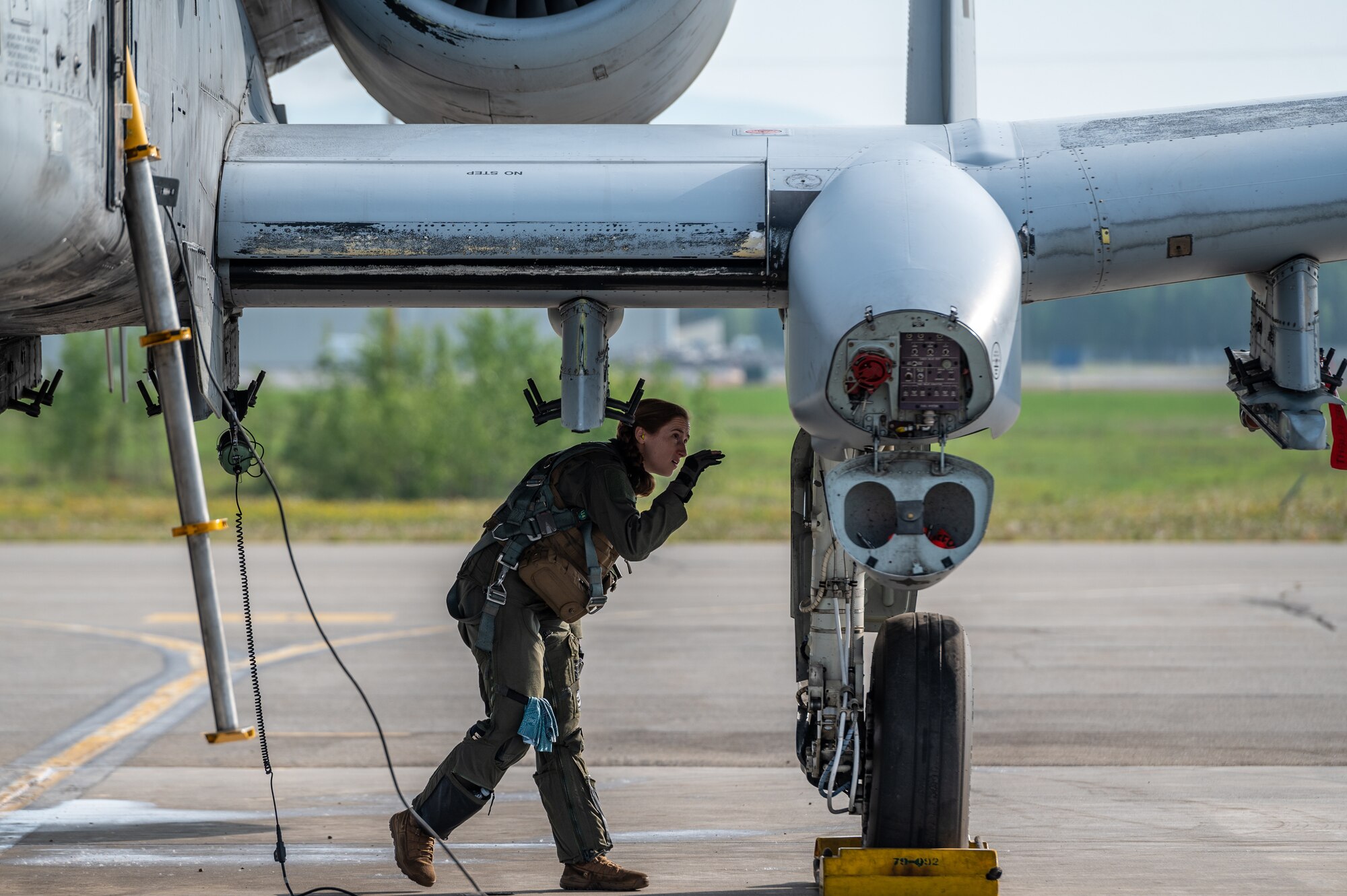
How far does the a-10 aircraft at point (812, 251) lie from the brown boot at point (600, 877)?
80cm

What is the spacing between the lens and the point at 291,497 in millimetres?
36094

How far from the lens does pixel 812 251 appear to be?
4.64 m

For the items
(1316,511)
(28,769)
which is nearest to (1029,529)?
(1316,511)

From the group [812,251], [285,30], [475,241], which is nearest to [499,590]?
[475,241]

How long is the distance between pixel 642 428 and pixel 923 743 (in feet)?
4.84

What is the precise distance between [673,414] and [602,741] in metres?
4.10

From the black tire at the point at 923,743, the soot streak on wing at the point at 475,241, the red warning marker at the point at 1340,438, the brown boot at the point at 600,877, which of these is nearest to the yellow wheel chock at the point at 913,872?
the black tire at the point at 923,743

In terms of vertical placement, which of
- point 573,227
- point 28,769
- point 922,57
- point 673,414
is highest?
point 922,57

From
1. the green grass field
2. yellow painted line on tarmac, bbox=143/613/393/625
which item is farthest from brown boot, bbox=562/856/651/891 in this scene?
the green grass field

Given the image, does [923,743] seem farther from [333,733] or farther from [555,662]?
[333,733]

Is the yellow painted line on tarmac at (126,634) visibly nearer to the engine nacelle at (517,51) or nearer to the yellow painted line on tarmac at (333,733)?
the yellow painted line on tarmac at (333,733)

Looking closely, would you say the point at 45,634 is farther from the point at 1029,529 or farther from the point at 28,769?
the point at 1029,529

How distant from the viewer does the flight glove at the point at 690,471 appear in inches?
202

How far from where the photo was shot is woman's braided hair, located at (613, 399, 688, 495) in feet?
17.7
